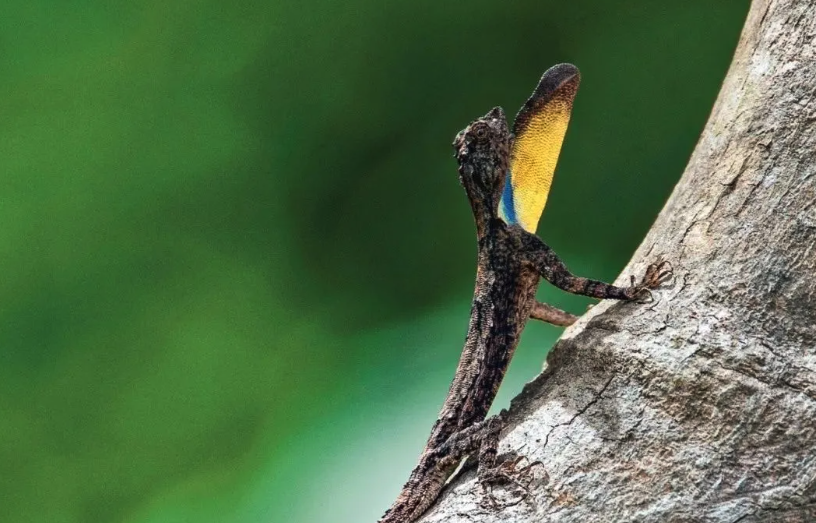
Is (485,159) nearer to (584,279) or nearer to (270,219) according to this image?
(584,279)

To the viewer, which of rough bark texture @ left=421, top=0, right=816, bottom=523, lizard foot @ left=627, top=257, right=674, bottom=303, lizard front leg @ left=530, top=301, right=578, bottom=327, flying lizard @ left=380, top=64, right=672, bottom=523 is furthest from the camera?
lizard front leg @ left=530, top=301, right=578, bottom=327

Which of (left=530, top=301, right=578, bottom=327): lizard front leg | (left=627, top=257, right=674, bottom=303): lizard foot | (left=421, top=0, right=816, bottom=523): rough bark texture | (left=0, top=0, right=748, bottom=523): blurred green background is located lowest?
(left=421, top=0, right=816, bottom=523): rough bark texture

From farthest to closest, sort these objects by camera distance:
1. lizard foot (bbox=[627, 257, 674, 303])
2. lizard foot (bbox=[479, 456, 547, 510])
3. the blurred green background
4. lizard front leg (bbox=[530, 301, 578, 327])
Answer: the blurred green background, lizard front leg (bbox=[530, 301, 578, 327]), lizard foot (bbox=[627, 257, 674, 303]), lizard foot (bbox=[479, 456, 547, 510])

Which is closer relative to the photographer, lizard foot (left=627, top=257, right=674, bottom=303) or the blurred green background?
lizard foot (left=627, top=257, right=674, bottom=303)

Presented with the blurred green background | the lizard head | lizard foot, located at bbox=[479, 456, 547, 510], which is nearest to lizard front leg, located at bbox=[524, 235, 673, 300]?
the lizard head

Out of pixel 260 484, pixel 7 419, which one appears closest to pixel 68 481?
pixel 7 419

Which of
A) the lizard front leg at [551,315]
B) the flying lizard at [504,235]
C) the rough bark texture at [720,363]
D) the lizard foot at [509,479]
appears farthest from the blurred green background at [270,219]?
the rough bark texture at [720,363]

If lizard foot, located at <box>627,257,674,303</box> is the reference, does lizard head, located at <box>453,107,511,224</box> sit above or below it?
above

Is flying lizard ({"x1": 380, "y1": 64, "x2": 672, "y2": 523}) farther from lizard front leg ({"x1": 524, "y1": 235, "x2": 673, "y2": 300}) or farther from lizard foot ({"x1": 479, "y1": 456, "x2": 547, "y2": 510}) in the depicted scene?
lizard foot ({"x1": 479, "y1": 456, "x2": 547, "y2": 510})
